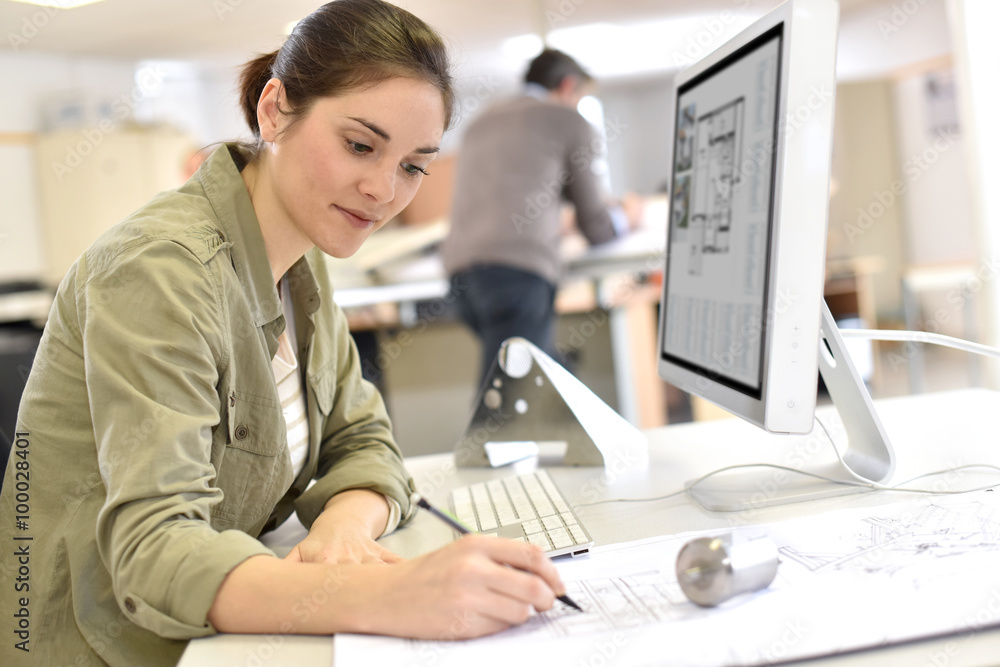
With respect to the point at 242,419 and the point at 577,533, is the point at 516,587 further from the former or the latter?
the point at 242,419

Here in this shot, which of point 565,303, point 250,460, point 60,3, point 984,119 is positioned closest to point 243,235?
point 250,460

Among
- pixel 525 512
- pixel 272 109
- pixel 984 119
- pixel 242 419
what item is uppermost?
pixel 984 119

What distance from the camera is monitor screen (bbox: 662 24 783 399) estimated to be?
0.75 m

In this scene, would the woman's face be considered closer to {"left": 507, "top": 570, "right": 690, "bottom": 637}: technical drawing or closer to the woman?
the woman

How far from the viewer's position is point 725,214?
859 millimetres

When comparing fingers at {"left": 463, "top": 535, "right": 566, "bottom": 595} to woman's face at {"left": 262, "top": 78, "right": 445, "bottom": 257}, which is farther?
woman's face at {"left": 262, "top": 78, "right": 445, "bottom": 257}

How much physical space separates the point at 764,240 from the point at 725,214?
0.12 meters

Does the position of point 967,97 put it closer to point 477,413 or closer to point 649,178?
point 477,413

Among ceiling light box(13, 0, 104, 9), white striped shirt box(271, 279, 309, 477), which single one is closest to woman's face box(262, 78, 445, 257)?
white striped shirt box(271, 279, 309, 477)

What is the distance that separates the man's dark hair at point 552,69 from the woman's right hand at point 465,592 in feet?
7.07

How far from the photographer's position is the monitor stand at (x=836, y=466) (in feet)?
2.70

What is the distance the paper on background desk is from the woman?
29 mm

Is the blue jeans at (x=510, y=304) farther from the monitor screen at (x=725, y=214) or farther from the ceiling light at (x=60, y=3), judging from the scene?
the ceiling light at (x=60, y=3)

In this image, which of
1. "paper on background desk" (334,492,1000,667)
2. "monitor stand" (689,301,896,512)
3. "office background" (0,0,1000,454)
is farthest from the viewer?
"office background" (0,0,1000,454)
